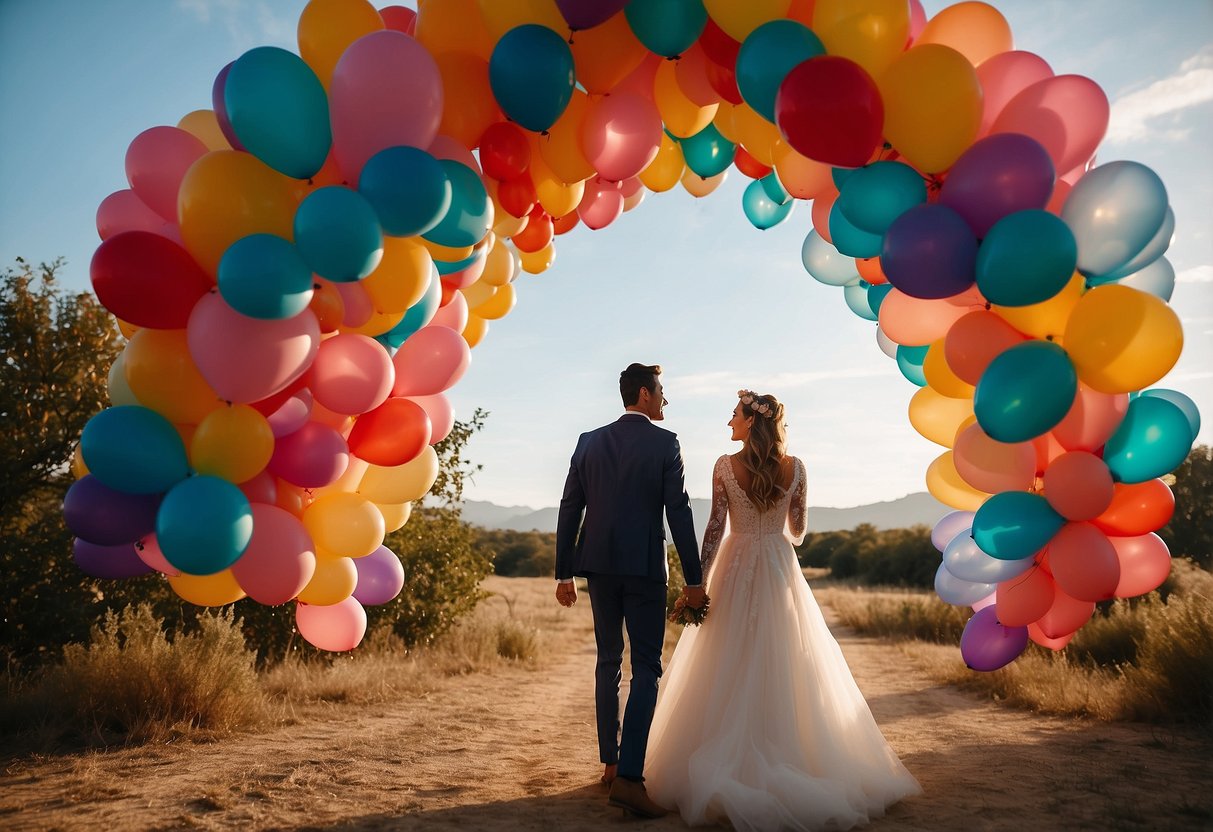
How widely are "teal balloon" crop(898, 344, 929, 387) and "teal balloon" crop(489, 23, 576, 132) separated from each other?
98.9 inches

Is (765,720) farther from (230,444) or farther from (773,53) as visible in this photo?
(773,53)

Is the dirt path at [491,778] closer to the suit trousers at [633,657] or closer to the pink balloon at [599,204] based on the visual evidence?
the suit trousers at [633,657]

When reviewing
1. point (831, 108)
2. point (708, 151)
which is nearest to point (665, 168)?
point (708, 151)

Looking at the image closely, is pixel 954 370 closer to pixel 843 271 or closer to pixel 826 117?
pixel 826 117

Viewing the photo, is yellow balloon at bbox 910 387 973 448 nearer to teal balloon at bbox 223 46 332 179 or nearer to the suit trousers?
A: the suit trousers

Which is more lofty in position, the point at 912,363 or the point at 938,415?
the point at 912,363

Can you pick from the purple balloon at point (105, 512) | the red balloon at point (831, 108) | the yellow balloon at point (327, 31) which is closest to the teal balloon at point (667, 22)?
the red balloon at point (831, 108)

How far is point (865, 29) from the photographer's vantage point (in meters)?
3.51

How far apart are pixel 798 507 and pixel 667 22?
2565 mm

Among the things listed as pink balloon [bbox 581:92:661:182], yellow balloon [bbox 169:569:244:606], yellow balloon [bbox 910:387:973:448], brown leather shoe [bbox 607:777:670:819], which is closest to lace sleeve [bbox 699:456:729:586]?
yellow balloon [bbox 910:387:973:448]

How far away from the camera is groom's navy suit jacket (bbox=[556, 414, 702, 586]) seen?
13.1 feet

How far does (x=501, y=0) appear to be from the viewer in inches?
151

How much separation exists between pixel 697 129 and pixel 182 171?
2805mm

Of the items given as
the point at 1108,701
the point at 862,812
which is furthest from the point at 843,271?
the point at 1108,701
